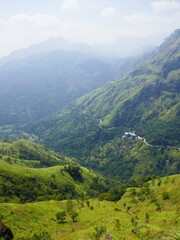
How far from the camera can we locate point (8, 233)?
49.2 m

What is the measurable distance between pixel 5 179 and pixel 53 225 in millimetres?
87465

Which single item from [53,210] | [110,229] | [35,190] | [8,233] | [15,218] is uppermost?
[8,233]

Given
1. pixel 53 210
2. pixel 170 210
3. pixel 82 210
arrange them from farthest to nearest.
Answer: pixel 82 210, pixel 53 210, pixel 170 210

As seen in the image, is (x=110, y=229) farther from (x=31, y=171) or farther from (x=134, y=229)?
(x=31, y=171)

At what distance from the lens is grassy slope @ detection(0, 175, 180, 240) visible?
71.1m

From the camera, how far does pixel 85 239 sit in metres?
68.2

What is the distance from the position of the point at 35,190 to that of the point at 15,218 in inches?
3527

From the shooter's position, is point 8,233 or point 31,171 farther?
point 31,171

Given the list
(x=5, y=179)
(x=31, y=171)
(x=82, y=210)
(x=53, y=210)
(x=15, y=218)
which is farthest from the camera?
(x=31, y=171)

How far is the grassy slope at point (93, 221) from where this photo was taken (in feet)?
233

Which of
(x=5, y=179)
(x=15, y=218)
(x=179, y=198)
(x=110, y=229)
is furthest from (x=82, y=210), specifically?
(x=5, y=179)

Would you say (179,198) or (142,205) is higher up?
(179,198)

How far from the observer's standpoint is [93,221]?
315ft

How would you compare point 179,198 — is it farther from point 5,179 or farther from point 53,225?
point 5,179
